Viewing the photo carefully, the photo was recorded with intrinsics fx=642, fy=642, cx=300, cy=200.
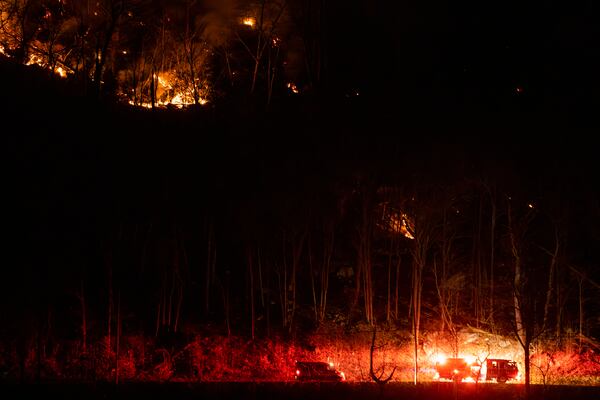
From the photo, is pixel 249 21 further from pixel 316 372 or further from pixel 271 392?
pixel 271 392

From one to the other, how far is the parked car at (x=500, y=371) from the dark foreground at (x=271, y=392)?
28.8 feet

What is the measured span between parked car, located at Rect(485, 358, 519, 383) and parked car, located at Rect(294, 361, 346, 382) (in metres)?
6.77

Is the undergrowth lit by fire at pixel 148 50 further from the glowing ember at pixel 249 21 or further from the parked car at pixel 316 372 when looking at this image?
the parked car at pixel 316 372

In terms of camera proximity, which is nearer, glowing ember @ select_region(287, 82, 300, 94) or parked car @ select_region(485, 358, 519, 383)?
parked car @ select_region(485, 358, 519, 383)

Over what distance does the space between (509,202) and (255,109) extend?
61.1 ft

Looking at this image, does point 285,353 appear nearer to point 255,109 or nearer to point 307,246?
point 307,246

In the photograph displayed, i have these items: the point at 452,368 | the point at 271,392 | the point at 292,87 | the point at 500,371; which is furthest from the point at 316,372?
the point at 292,87

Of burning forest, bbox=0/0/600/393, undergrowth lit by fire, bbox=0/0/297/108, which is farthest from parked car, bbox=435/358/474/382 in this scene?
undergrowth lit by fire, bbox=0/0/297/108

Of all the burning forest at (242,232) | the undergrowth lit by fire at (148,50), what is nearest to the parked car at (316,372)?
the burning forest at (242,232)

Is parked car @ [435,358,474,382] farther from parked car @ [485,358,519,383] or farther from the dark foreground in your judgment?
the dark foreground

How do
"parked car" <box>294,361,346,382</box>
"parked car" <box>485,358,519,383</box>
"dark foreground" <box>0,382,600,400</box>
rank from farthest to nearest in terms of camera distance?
"parked car" <box>485,358,519,383</box> < "parked car" <box>294,361,346,382</box> < "dark foreground" <box>0,382,600,400</box>

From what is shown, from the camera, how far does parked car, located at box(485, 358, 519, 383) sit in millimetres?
27672

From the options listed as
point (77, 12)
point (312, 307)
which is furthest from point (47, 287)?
point (77, 12)

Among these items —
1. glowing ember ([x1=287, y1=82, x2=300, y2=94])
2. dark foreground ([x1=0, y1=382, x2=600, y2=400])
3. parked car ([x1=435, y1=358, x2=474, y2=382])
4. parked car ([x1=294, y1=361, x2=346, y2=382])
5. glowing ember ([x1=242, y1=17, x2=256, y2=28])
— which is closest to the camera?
dark foreground ([x1=0, y1=382, x2=600, y2=400])
